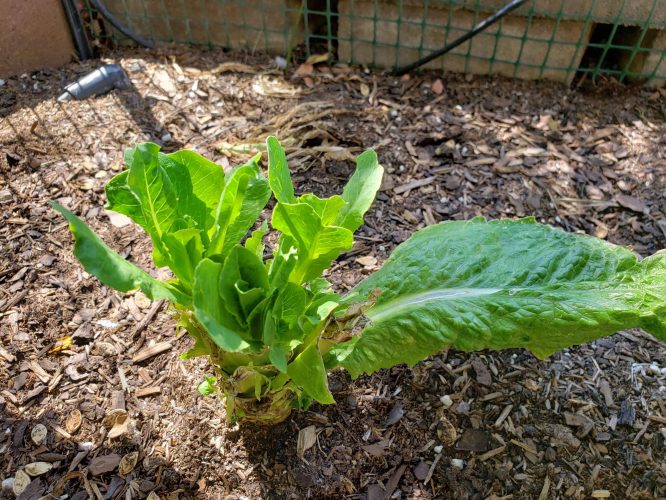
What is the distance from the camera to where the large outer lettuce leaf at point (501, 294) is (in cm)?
180


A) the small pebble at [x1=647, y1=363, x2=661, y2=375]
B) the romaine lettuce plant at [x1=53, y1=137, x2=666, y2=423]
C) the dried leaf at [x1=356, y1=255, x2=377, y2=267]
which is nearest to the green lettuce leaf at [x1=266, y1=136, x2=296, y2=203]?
the romaine lettuce plant at [x1=53, y1=137, x2=666, y2=423]

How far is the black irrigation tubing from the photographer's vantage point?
3.49 meters

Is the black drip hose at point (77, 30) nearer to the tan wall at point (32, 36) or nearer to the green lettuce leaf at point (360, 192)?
the tan wall at point (32, 36)

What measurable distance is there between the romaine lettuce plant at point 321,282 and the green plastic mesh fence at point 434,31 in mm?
2023

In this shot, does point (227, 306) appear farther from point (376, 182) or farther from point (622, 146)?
point (622, 146)

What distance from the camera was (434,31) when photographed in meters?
3.79

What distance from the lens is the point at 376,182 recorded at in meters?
1.91

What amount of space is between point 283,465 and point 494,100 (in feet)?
8.31

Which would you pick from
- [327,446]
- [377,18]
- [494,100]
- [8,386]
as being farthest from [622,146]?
[8,386]

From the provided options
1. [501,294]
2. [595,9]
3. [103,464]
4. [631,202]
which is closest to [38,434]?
[103,464]

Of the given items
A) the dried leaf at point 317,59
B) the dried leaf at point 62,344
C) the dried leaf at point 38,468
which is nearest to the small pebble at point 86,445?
the dried leaf at point 38,468

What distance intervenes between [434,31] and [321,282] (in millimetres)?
2478

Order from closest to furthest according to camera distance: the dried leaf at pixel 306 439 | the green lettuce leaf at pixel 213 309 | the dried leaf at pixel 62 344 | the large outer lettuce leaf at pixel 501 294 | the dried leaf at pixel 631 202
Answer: the green lettuce leaf at pixel 213 309 < the large outer lettuce leaf at pixel 501 294 < the dried leaf at pixel 306 439 < the dried leaf at pixel 62 344 < the dried leaf at pixel 631 202

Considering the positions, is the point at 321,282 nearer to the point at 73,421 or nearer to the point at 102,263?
the point at 102,263
